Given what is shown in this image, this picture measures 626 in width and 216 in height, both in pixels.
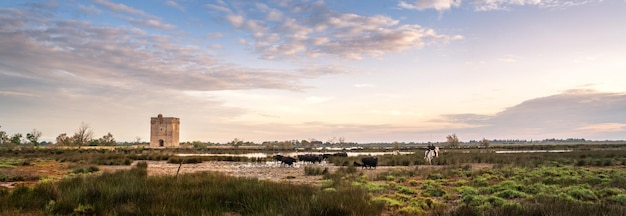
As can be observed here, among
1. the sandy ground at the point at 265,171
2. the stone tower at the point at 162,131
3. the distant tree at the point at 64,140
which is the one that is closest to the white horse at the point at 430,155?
the sandy ground at the point at 265,171

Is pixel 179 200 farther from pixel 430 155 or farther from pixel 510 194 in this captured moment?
pixel 430 155

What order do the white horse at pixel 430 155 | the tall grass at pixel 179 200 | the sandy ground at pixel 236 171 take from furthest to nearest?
the white horse at pixel 430 155 < the sandy ground at pixel 236 171 < the tall grass at pixel 179 200

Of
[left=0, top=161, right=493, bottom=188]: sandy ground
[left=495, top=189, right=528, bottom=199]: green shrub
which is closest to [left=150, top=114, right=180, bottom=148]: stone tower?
[left=0, top=161, right=493, bottom=188]: sandy ground

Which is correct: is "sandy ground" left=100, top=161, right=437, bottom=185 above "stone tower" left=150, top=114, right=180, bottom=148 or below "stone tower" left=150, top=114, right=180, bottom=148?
below

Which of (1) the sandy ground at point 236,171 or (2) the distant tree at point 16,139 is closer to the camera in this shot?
(1) the sandy ground at point 236,171

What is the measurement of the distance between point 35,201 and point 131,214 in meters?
3.09

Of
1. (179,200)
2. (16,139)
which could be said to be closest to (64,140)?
(16,139)

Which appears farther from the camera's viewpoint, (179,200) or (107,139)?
(107,139)

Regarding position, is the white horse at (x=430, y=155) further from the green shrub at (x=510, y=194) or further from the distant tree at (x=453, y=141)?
the distant tree at (x=453, y=141)

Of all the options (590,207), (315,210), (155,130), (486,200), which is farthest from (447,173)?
(155,130)

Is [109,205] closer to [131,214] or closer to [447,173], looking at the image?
[131,214]

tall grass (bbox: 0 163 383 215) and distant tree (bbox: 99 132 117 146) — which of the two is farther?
distant tree (bbox: 99 132 117 146)

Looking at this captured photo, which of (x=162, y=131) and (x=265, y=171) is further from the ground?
(x=162, y=131)

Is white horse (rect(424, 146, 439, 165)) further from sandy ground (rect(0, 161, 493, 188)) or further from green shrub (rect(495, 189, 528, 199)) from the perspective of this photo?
green shrub (rect(495, 189, 528, 199))
